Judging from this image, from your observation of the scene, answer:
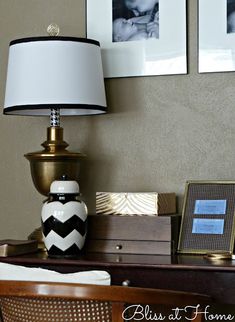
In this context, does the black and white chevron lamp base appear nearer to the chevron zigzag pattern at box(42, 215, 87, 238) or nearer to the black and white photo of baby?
the chevron zigzag pattern at box(42, 215, 87, 238)

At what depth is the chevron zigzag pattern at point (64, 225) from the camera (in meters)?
2.47

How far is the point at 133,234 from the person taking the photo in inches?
98.0

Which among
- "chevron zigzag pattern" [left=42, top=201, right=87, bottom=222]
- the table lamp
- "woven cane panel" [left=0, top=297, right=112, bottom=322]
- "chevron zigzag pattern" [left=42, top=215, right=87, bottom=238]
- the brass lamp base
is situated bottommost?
"woven cane panel" [left=0, top=297, right=112, bottom=322]

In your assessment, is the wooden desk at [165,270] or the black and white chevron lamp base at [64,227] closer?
the wooden desk at [165,270]

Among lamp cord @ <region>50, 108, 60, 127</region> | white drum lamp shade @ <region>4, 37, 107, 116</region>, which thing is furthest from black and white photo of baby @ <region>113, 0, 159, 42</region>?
lamp cord @ <region>50, 108, 60, 127</region>

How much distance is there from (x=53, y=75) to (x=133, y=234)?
2.10 feet

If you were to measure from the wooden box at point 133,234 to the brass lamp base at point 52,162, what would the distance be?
0.22 meters

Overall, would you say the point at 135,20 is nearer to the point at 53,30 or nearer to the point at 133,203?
the point at 53,30

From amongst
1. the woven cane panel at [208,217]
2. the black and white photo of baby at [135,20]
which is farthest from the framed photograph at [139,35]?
the woven cane panel at [208,217]

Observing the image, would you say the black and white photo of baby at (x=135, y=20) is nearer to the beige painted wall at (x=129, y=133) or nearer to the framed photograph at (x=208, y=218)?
the beige painted wall at (x=129, y=133)

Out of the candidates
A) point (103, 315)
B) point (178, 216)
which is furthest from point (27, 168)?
point (103, 315)

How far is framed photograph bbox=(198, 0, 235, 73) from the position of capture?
107 inches

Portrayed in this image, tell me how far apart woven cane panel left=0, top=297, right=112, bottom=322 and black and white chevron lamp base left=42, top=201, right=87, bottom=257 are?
590 millimetres

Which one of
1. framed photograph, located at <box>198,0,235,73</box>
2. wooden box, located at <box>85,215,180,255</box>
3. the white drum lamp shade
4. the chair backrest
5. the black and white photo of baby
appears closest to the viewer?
the chair backrest
